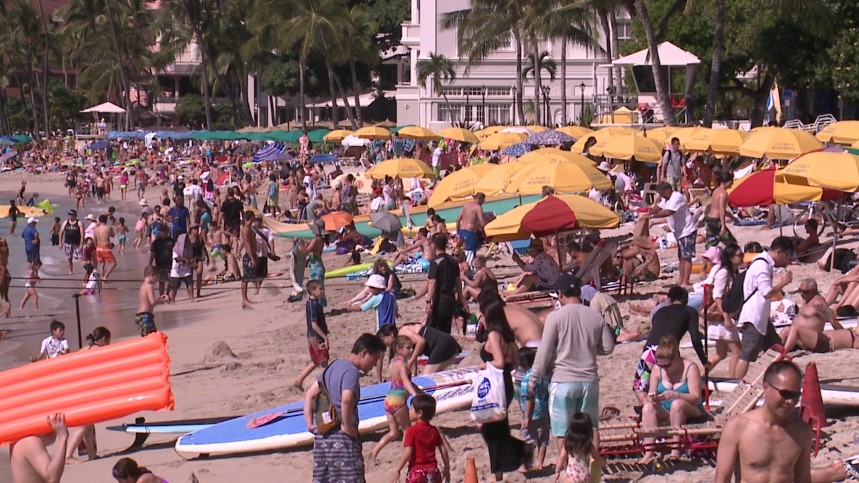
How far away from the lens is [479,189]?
18.2m

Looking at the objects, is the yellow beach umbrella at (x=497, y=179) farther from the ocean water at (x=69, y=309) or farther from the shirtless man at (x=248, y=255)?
the ocean water at (x=69, y=309)

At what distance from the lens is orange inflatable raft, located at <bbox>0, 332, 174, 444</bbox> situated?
605 cm

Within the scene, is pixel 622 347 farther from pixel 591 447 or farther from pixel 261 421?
pixel 591 447

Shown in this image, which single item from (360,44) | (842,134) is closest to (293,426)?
(842,134)

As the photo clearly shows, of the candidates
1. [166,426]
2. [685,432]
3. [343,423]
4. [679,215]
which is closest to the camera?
[343,423]

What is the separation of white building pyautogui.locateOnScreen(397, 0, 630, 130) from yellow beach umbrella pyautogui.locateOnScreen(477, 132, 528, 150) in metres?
27.0

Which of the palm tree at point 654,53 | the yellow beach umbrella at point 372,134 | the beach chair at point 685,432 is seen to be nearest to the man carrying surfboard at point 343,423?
the beach chair at point 685,432

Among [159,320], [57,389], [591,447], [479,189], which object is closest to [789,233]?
[479,189]

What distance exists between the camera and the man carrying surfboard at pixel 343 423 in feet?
22.3

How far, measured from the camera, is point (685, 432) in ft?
25.1

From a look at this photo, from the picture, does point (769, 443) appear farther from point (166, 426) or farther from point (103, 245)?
point (103, 245)

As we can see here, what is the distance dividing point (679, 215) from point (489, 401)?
6.94 meters

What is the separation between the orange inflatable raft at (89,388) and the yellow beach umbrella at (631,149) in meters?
15.5

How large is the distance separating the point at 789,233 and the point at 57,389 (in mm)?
13879
